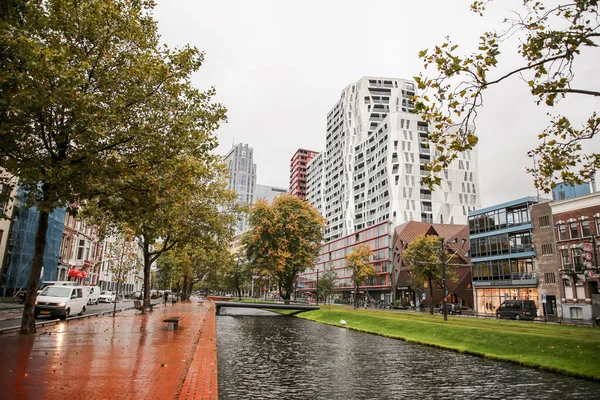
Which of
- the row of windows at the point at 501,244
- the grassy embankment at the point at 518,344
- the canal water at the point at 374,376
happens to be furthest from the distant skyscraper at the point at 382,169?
the canal water at the point at 374,376

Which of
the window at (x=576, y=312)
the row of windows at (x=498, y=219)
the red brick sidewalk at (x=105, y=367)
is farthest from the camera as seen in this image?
the row of windows at (x=498, y=219)

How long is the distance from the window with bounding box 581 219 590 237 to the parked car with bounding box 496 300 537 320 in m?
10.1

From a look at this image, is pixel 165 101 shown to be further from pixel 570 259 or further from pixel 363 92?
pixel 363 92

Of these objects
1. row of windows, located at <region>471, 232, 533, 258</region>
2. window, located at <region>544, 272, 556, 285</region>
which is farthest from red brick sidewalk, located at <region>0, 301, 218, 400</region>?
row of windows, located at <region>471, 232, 533, 258</region>

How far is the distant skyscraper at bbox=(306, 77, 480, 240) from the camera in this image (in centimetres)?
9562

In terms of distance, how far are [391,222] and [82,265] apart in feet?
197

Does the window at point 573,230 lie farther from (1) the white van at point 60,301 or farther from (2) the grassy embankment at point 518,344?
(1) the white van at point 60,301

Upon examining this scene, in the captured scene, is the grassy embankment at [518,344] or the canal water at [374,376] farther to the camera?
the grassy embankment at [518,344]

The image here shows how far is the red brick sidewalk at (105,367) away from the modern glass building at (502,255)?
4972 cm

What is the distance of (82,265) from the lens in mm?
65000

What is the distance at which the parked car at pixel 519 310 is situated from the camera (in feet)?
130

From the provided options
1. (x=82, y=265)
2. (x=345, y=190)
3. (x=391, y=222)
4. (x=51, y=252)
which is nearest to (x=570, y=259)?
(x=391, y=222)

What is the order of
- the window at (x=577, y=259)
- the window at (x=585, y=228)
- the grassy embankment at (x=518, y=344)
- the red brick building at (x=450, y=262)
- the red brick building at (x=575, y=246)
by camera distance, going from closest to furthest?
the grassy embankment at (x=518, y=344) → the red brick building at (x=575, y=246) → the window at (x=585, y=228) → the window at (x=577, y=259) → the red brick building at (x=450, y=262)

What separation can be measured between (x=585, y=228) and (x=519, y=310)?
12411 millimetres
